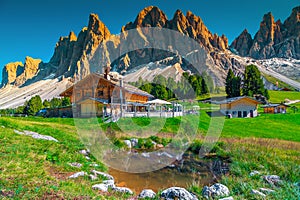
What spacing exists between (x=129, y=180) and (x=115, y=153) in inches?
240

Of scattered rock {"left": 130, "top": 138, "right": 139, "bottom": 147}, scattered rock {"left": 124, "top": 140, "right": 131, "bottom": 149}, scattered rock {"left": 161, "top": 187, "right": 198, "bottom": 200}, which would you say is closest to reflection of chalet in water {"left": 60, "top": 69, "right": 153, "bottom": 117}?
Answer: scattered rock {"left": 130, "top": 138, "right": 139, "bottom": 147}

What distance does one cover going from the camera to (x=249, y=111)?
45.1 metres

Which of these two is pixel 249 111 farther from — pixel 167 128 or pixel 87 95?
pixel 87 95

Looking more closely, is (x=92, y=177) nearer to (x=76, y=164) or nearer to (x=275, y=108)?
(x=76, y=164)

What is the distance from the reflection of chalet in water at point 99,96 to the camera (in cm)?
3412

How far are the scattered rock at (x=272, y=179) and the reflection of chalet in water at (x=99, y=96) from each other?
2492 cm

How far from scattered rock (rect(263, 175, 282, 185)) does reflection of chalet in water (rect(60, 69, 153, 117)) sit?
24.9 meters

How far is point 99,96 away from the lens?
123 feet

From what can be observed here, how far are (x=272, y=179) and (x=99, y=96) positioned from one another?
31527 mm

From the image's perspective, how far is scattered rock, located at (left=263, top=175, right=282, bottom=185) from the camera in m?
8.88

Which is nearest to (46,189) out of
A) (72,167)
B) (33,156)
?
(72,167)

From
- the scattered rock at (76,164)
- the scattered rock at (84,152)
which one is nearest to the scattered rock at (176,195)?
the scattered rock at (76,164)

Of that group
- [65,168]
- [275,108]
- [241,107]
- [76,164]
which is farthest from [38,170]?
[275,108]

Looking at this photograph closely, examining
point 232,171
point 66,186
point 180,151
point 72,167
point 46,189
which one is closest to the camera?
point 46,189
